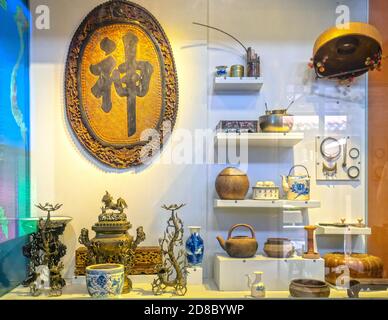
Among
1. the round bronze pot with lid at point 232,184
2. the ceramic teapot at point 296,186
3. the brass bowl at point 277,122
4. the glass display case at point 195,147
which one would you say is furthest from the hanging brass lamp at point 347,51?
the round bronze pot with lid at point 232,184

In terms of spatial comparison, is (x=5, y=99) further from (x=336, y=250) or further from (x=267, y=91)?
(x=336, y=250)

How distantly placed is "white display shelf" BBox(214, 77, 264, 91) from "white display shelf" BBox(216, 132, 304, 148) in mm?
205

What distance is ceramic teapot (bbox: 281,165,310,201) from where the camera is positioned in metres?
1.71

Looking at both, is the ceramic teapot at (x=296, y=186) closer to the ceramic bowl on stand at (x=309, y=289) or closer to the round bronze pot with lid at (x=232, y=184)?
the round bronze pot with lid at (x=232, y=184)

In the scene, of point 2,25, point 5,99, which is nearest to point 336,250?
point 5,99

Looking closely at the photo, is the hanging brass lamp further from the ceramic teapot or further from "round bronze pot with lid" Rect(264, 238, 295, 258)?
"round bronze pot with lid" Rect(264, 238, 295, 258)

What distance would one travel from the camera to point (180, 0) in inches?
63.6

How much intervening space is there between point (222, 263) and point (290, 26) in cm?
102

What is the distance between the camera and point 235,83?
1755mm

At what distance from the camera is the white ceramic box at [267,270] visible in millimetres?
1573

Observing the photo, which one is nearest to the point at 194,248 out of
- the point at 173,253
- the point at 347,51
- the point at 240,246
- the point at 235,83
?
the point at 173,253

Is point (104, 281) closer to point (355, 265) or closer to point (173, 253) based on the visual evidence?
point (173, 253)

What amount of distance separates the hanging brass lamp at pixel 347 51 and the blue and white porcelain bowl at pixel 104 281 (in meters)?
1.12
